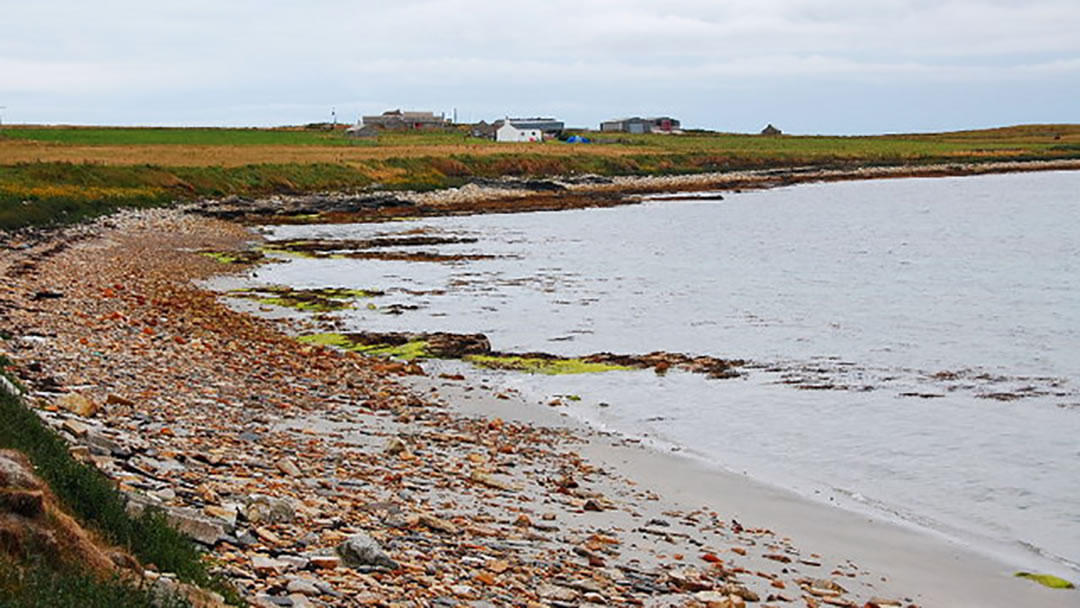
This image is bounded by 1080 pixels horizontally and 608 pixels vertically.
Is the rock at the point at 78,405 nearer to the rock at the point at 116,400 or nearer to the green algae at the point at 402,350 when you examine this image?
the rock at the point at 116,400

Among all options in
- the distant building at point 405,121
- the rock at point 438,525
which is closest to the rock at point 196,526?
the rock at point 438,525

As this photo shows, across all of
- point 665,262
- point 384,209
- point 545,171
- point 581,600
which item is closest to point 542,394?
point 581,600

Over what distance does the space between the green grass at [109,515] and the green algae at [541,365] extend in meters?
13.8

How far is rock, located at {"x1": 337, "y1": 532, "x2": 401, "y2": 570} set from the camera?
8594 mm

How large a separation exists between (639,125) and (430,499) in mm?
184980

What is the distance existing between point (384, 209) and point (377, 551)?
63.6 m

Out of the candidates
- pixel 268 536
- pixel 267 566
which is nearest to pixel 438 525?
pixel 268 536

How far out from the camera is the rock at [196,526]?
8188 mm

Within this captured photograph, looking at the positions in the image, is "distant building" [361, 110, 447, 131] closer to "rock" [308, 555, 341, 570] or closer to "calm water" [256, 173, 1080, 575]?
"calm water" [256, 173, 1080, 575]

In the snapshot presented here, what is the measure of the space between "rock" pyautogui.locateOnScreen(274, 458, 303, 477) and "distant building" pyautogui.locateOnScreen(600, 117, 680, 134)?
7243 inches

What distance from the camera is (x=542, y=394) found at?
19391mm

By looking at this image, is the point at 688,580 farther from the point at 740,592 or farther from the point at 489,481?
the point at 489,481

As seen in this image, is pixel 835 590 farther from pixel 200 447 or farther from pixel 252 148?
pixel 252 148

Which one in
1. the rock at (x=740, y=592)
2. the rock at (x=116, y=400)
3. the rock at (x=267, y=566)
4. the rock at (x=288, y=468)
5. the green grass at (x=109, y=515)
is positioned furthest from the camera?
the rock at (x=116, y=400)
